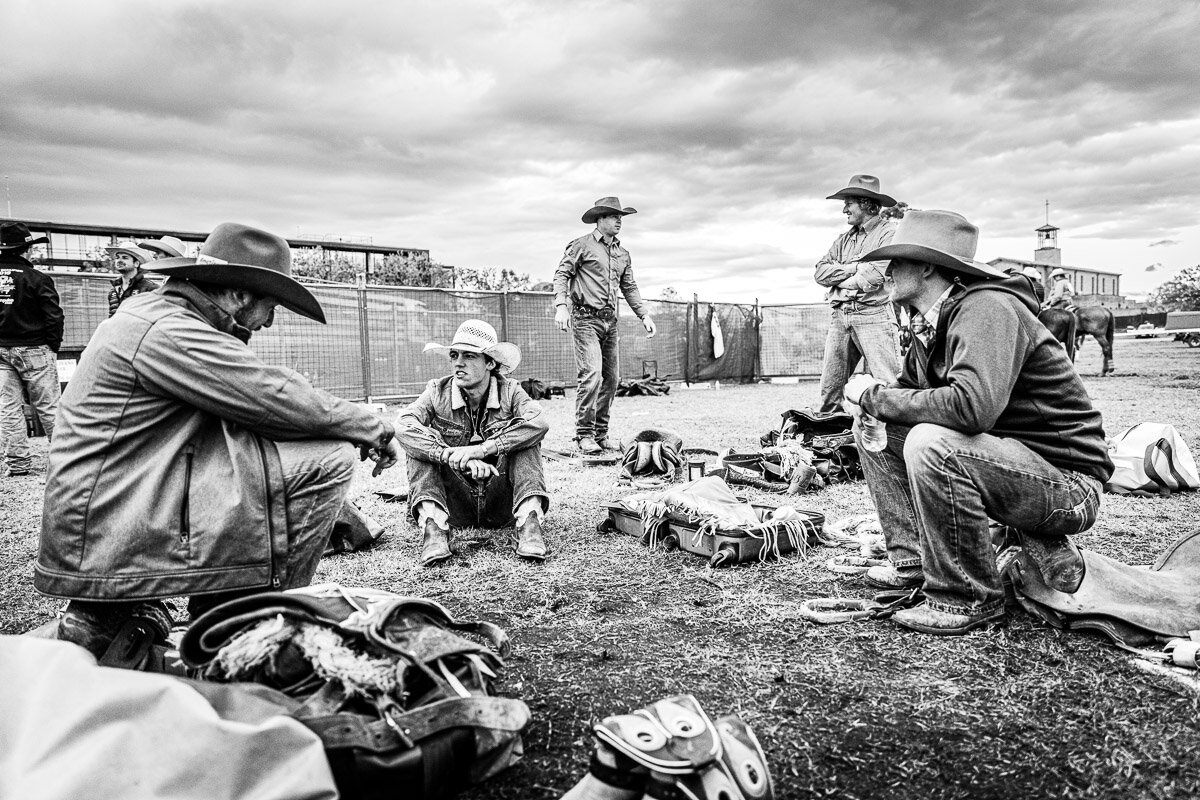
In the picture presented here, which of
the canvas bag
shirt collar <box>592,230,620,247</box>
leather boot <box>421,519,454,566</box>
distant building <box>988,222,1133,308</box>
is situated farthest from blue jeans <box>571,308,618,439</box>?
distant building <box>988,222,1133,308</box>

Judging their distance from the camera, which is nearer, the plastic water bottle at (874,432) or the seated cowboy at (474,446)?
the plastic water bottle at (874,432)

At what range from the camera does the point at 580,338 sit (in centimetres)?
788

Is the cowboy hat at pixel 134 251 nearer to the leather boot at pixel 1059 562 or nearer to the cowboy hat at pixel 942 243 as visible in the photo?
the cowboy hat at pixel 942 243

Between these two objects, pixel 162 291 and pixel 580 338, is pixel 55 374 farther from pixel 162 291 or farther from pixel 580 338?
pixel 162 291

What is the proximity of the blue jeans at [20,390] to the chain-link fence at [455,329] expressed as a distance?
3.98 meters

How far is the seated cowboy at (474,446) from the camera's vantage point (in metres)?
4.24

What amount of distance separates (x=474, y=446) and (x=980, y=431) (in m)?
2.58

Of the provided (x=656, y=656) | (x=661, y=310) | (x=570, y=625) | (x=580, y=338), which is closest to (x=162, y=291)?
(x=570, y=625)

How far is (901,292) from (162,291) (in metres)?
2.77

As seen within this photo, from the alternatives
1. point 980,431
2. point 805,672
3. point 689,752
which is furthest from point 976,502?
point 689,752

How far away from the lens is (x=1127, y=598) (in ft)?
9.31

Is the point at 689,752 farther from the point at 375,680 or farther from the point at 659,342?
the point at 659,342

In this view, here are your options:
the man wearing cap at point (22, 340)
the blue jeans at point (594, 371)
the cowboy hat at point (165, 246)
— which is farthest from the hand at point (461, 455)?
the man wearing cap at point (22, 340)

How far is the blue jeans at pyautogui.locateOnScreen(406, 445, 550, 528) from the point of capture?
14.3 ft
